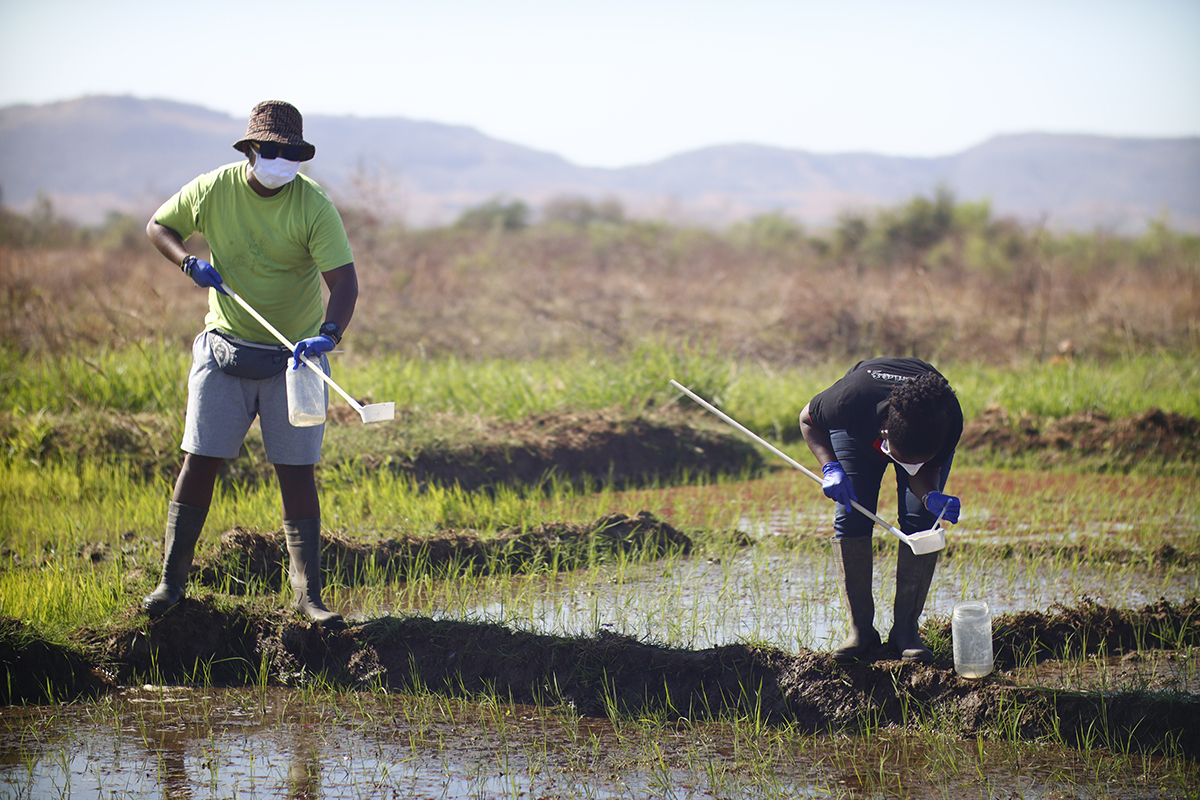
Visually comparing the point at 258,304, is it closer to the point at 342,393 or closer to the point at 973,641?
the point at 342,393

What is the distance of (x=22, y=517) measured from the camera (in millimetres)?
6012

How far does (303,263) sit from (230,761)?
185 cm

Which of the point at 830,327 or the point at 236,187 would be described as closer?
the point at 236,187

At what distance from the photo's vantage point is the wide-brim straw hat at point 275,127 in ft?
13.0

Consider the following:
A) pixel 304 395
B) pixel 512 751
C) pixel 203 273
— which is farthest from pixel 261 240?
pixel 512 751

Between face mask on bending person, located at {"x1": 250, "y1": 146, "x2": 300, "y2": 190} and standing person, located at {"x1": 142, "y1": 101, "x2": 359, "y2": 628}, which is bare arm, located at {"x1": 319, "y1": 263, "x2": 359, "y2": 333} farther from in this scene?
face mask on bending person, located at {"x1": 250, "y1": 146, "x2": 300, "y2": 190}

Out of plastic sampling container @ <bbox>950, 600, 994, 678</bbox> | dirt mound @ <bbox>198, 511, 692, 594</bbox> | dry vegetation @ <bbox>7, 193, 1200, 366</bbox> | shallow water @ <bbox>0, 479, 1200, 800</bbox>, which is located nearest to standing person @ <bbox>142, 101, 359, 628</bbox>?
shallow water @ <bbox>0, 479, 1200, 800</bbox>

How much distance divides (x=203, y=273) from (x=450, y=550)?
2009mm

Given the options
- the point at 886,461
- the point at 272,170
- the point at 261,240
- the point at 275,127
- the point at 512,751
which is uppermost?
the point at 275,127

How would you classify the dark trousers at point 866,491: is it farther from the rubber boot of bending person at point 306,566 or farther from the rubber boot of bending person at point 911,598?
the rubber boot of bending person at point 306,566

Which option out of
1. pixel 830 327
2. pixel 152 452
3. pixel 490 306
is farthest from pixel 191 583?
pixel 490 306

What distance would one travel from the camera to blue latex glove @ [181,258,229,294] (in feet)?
13.2

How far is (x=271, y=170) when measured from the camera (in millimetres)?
3973

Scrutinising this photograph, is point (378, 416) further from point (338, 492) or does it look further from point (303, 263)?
point (338, 492)
